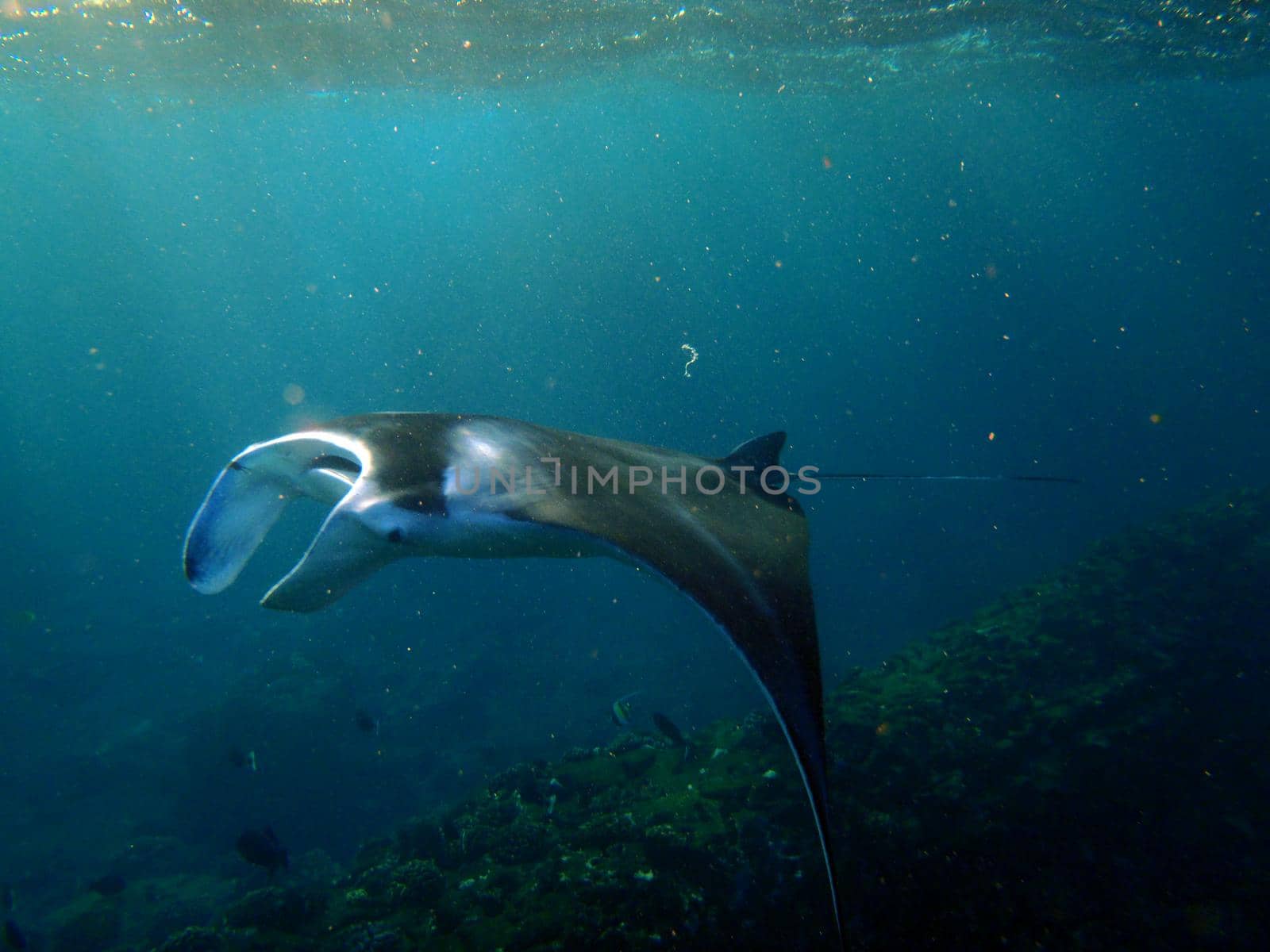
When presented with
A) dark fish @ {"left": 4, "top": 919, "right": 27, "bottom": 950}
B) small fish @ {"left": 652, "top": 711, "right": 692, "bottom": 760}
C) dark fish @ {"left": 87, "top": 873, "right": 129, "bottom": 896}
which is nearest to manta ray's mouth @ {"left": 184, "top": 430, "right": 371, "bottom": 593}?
small fish @ {"left": 652, "top": 711, "right": 692, "bottom": 760}

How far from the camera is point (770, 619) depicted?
1914 millimetres

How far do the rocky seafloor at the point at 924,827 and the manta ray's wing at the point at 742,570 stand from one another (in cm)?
279

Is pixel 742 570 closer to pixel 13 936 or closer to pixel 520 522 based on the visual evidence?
pixel 520 522

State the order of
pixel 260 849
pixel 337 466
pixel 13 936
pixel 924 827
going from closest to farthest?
pixel 337 466, pixel 924 827, pixel 13 936, pixel 260 849

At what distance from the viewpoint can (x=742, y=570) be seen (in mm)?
2236

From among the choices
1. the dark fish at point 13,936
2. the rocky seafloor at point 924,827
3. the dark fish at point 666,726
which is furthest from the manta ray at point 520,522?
the dark fish at point 13,936

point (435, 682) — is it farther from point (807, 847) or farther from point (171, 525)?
point (171, 525)

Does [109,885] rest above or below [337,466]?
below

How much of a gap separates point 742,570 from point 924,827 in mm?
3716

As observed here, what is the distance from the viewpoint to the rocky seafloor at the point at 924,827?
4078 mm

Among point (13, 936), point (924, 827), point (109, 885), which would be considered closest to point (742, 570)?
point (924, 827)

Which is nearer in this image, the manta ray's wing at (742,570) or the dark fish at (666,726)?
the manta ray's wing at (742,570)

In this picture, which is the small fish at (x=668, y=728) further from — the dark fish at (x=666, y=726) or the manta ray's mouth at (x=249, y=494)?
the manta ray's mouth at (x=249, y=494)

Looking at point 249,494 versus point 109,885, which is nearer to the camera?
point 249,494
